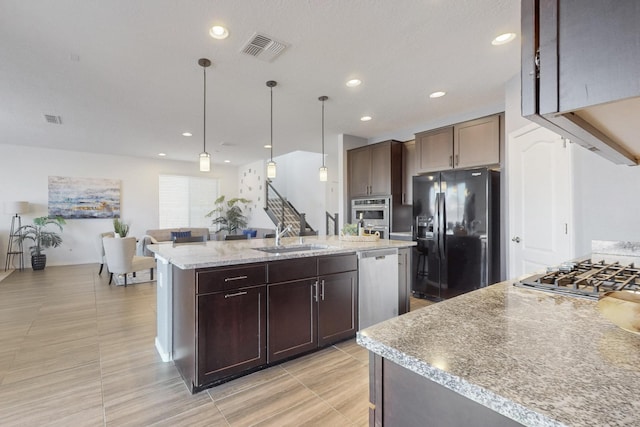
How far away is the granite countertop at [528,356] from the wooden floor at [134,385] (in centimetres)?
129

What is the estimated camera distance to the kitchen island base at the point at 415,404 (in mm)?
593

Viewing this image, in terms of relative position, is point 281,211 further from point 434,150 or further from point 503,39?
point 503,39

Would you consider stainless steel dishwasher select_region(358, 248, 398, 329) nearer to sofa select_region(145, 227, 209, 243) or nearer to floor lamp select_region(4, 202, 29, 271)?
sofa select_region(145, 227, 209, 243)

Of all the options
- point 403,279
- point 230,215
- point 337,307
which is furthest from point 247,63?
point 230,215

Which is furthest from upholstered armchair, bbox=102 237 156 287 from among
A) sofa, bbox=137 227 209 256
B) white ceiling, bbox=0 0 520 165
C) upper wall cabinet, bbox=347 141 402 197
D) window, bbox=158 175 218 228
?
upper wall cabinet, bbox=347 141 402 197

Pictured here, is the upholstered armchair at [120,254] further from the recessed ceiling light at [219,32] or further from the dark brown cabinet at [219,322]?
the recessed ceiling light at [219,32]

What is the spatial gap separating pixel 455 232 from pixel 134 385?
366 cm

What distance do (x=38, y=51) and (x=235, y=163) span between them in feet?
20.6

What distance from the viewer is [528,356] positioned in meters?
0.65

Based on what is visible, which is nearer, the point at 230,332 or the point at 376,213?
the point at 230,332

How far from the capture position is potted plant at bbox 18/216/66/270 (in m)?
6.42

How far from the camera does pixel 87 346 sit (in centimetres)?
278

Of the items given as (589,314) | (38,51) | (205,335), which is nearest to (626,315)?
(589,314)

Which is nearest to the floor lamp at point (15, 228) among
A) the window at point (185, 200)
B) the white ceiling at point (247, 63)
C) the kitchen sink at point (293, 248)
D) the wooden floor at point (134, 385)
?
the white ceiling at point (247, 63)
